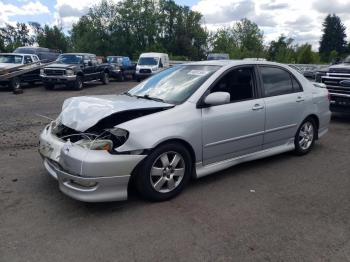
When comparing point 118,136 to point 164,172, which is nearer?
point 118,136

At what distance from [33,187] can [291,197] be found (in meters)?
3.31

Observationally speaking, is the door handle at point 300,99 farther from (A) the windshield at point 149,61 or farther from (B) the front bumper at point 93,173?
(A) the windshield at point 149,61

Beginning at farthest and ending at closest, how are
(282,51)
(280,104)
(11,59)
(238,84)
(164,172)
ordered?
(282,51)
(11,59)
(280,104)
(238,84)
(164,172)

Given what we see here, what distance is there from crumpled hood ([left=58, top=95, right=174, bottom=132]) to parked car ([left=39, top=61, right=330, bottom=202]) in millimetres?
12

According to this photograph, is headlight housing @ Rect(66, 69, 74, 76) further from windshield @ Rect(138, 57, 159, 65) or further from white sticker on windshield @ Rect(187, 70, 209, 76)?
white sticker on windshield @ Rect(187, 70, 209, 76)

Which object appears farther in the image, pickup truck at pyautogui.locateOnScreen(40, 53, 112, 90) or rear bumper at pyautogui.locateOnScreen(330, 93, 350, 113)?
pickup truck at pyautogui.locateOnScreen(40, 53, 112, 90)

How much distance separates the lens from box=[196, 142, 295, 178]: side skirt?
4.71 m

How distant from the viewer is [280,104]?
5641 mm

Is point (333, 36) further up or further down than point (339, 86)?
further up

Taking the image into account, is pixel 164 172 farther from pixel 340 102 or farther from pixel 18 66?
pixel 18 66

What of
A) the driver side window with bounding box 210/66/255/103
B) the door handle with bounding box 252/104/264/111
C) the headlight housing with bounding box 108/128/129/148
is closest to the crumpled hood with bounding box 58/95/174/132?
the headlight housing with bounding box 108/128/129/148

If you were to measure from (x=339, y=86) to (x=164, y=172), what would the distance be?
6.81m

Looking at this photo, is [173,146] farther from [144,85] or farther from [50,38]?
[50,38]

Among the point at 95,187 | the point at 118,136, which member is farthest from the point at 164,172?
the point at 95,187
